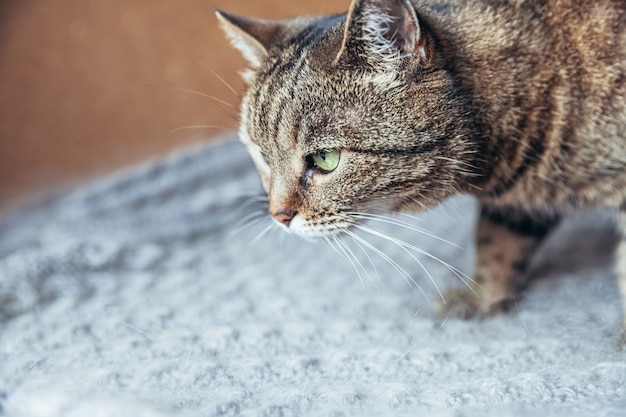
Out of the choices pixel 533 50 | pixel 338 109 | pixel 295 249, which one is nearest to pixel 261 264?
pixel 295 249

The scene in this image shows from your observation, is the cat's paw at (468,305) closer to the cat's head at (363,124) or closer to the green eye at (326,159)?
the cat's head at (363,124)

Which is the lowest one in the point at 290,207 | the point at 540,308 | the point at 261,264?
the point at 540,308

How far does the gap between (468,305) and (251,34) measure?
59cm

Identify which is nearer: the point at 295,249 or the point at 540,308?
the point at 540,308

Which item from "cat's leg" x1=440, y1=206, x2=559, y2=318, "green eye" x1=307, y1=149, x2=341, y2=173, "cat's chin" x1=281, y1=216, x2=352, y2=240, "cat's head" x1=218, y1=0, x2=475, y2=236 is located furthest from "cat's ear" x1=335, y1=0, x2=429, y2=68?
"cat's leg" x1=440, y1=206, x2=559, y2=318

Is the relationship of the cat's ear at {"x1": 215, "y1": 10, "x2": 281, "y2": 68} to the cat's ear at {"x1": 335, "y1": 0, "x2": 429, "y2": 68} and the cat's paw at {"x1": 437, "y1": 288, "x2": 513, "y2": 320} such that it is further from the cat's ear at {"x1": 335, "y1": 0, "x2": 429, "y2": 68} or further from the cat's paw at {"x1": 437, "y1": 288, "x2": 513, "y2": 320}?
the cat's paw at {"x1": 437, "y1": 288, "x2": 513, "y2": 320}

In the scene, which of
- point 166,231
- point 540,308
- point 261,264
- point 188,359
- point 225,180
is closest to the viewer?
point 188,359

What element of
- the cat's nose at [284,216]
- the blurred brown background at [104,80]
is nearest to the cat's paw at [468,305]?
the cat's nose at [284,216]

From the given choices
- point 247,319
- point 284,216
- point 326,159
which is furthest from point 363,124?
point 247,319

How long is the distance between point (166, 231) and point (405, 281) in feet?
1.84

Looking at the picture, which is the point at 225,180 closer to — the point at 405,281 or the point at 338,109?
the point at 405,281

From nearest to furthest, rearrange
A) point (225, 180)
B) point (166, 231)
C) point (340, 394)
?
1. point (340, 394)
2. point (166, 231)
3. point (225, 180)

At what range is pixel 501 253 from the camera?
1.19m

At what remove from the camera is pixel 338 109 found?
906 mm
